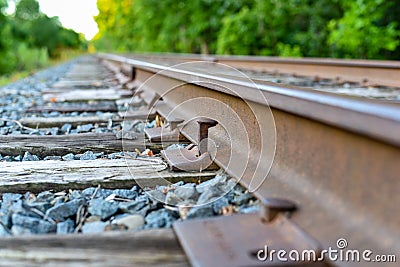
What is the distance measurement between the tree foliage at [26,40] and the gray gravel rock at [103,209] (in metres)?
19.7

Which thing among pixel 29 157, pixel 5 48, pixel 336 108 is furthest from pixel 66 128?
pixel 5 48

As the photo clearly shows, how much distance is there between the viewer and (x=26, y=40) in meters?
36.8

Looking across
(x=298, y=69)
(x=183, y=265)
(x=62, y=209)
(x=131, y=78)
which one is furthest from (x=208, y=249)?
(x=298, y=69)

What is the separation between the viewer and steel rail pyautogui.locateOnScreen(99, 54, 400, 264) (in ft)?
3.21

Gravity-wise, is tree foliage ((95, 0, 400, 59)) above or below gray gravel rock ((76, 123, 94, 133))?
above

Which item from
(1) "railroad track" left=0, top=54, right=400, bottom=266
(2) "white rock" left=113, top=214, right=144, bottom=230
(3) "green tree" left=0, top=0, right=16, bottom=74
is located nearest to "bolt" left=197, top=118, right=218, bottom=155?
(1) "railroad track" left=0, top=54, right=400, bottom=266

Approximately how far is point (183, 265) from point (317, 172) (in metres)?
0.44

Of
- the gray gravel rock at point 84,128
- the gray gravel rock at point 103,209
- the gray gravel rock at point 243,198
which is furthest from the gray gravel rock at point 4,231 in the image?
the gray gravel rock at point 84,128

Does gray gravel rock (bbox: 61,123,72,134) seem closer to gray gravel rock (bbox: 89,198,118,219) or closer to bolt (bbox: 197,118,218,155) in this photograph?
bolt (bbox: 197,118,218,155)

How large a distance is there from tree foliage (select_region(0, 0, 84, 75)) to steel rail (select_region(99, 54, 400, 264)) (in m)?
19.7

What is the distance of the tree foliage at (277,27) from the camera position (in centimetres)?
1110

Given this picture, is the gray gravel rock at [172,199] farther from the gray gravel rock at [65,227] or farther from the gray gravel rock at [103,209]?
the gray gravel rock at [65,227]

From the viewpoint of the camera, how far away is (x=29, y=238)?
3.85 feet

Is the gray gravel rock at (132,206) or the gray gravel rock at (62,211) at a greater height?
the gray gravel rock at (132,206)
